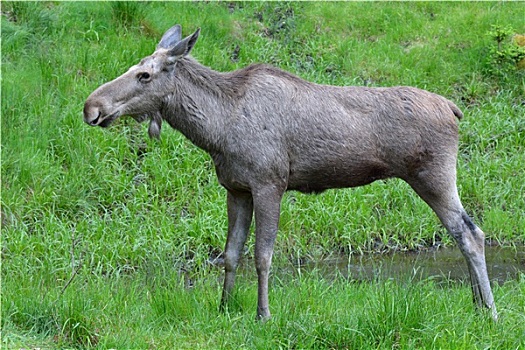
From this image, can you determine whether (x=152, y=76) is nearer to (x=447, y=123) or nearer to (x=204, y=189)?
(x=447, y=123)

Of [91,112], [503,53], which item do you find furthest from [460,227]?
[503,53]

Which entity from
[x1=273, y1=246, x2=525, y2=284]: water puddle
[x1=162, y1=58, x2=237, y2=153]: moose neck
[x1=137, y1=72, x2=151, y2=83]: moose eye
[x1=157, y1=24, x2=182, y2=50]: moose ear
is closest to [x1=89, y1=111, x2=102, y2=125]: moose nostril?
[x1=137, y1=72, x2=151, y2=83]: moose eye

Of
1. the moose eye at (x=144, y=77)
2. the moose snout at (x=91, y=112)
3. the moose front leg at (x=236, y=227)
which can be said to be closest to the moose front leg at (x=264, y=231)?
the moose front leg at (x=236, y=227)

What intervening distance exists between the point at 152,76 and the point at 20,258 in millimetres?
2666

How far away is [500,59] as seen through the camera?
41.5 feet

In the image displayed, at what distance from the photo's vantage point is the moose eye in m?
6.61

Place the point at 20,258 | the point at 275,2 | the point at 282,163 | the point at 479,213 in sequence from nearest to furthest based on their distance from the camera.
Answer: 1. the point at 282,163
2. the point at 20,258
3. the point at 479,213
4. the point at 275,2

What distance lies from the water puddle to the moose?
72.9 inches

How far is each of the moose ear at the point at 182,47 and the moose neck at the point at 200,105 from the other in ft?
0.49

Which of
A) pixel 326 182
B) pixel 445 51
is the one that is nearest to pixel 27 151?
pixel 326 182

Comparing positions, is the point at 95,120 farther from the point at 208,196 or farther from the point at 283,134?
the point at 208,196

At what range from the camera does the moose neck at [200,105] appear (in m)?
6.73

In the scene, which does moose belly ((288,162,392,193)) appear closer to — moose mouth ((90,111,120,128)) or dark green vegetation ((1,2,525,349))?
dark green vegetation ((1,2,525,349))

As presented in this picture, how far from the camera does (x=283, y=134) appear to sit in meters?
6.70
